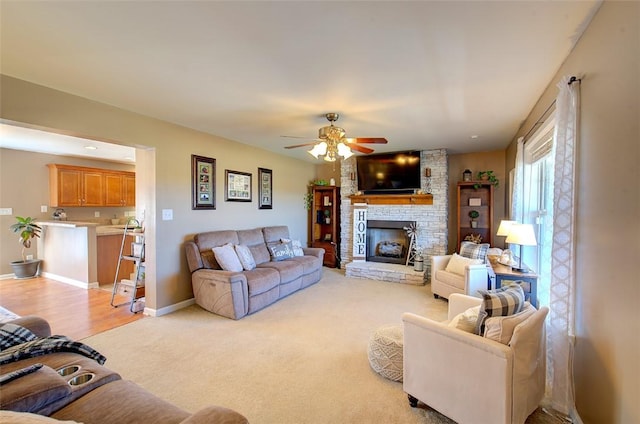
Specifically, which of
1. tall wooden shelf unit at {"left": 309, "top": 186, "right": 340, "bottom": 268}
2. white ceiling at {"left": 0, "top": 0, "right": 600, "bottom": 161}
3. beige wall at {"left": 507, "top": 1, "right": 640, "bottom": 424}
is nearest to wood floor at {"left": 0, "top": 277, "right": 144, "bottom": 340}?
white ceiling at {"left": 0, "top": 0, "right": 600, "bottom": 161}

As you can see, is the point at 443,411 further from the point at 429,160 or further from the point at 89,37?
the point at 429,160

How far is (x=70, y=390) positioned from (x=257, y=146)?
14.3 feet

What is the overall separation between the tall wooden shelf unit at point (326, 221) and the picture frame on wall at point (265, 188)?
4.65 ft

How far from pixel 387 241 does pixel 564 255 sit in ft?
14.0

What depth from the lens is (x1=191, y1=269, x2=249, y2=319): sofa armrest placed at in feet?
11.1

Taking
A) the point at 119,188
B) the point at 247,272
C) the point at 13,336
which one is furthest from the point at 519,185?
the point at 119,188

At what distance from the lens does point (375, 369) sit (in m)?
2.33

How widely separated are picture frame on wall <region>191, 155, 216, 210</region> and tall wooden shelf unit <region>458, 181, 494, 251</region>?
14.2ft

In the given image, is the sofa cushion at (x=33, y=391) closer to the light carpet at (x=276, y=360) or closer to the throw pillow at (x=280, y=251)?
the light carpet at (x=276, y=360)

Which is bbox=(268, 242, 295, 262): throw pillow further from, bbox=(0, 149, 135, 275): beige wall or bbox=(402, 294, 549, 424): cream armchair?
bbox=(0, 149, 135, 275): beige wall

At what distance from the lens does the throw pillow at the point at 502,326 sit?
158 cm

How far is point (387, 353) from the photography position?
2229 millimetres

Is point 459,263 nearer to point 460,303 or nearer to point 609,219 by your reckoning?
point 460,303

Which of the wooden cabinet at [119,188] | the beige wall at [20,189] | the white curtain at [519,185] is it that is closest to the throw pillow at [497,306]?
the white curtain at [519,185]
